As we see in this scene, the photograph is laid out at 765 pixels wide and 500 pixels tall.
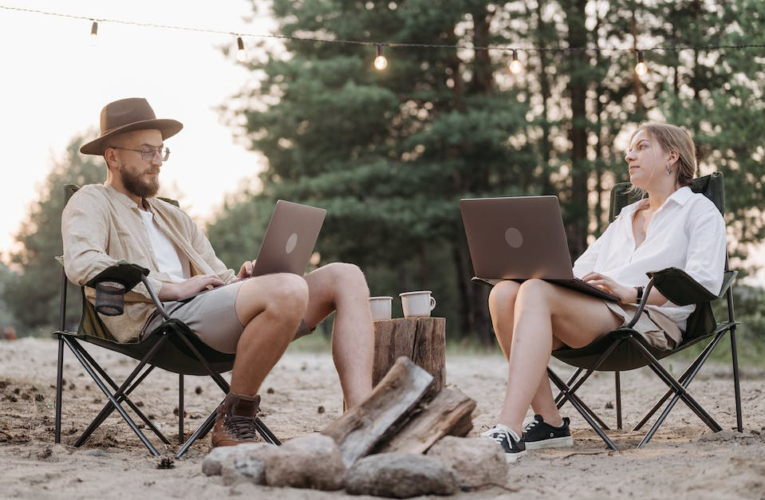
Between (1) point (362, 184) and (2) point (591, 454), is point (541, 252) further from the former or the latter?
(1) point (362, 184)

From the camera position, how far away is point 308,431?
11.3 feet

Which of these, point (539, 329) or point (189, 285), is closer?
point (539, 329)

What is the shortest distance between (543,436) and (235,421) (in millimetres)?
1084

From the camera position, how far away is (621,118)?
1184 cm

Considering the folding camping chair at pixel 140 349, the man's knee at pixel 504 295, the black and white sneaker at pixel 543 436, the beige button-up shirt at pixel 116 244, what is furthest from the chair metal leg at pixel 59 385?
the black and white sneaker at pixel 543 436

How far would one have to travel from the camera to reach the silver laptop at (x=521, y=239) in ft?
8.74

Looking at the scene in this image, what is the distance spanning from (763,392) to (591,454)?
2.17 m

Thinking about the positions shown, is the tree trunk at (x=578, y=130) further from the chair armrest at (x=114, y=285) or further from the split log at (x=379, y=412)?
the split log at (x=379, y=412)

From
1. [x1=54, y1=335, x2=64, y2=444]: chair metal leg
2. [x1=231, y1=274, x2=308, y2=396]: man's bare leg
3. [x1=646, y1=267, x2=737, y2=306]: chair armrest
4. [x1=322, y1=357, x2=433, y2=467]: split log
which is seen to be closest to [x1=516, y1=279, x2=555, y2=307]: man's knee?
[x1=646, y1=267, x2=737, y2=306]: chair armrest

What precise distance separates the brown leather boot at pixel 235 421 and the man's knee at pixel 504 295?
90 centimetres

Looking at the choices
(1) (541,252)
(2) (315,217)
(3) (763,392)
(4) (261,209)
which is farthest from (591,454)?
(4) (261,209)

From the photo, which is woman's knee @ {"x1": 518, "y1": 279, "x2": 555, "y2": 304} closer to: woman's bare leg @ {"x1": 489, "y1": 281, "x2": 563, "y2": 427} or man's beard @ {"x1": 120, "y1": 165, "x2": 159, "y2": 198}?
woman's bare leg @ {"x1": 489, "y1": 281, "x2": 563, "y2": 427}

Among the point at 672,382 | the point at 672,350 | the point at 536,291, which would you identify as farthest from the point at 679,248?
the point at 536,291

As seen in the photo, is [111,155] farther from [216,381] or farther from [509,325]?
[509,325]
